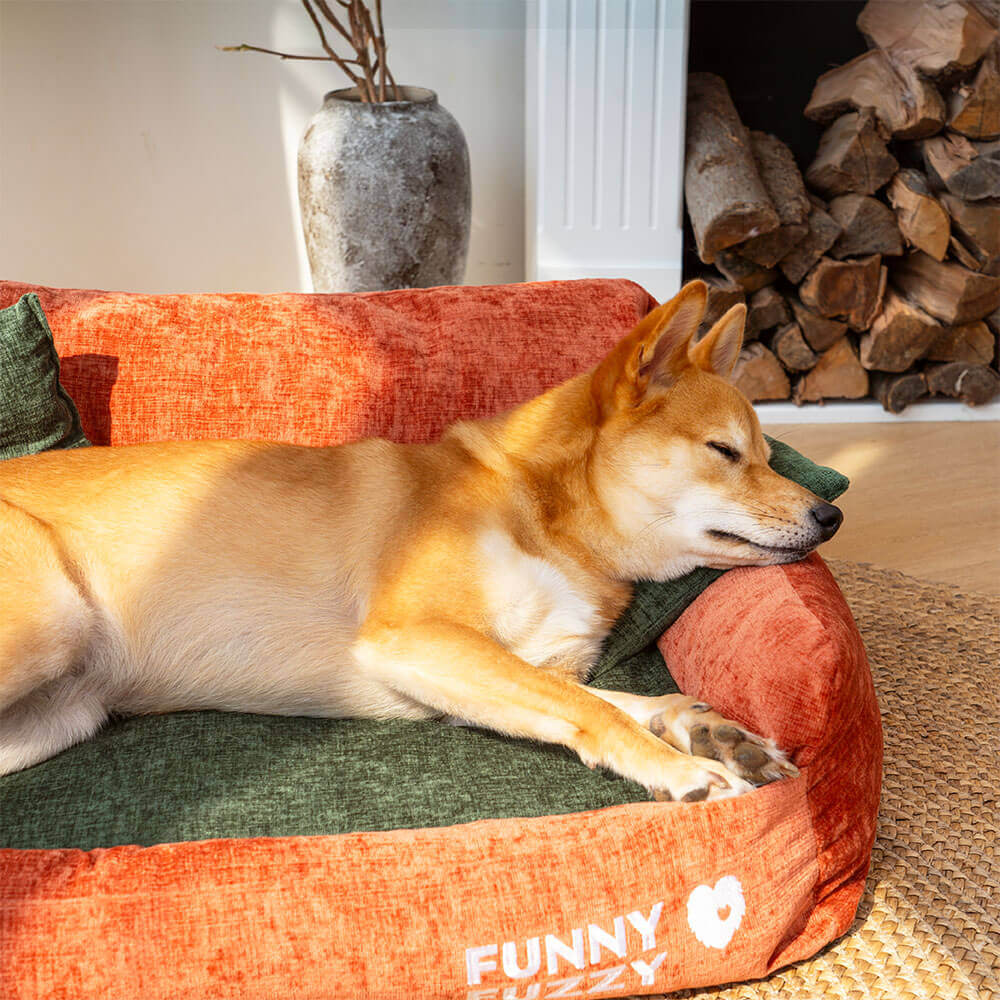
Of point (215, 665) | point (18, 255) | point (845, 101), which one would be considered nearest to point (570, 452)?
point (215, 665)

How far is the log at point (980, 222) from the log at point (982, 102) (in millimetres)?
245

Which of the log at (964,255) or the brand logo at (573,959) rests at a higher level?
the log at (964,255)

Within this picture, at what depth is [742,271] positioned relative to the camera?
4125 millimetres

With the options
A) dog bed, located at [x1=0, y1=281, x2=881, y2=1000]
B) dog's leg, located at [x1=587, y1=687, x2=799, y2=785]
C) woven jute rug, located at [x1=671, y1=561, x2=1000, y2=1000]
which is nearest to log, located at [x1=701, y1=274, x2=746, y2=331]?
woven jute rug, located at [x1=671, y1=561, x2=1000, y2=1000]

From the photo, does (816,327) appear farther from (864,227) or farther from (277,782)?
(277,782)

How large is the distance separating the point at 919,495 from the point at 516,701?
2582 millimetres

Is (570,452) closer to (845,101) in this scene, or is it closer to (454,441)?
(454,441)

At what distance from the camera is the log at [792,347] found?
427cm

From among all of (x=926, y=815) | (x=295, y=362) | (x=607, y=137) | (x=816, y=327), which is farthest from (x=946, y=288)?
(x=295, y=362)

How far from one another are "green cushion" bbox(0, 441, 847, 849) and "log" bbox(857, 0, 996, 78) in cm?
328

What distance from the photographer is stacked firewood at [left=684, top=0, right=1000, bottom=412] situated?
12.8ft

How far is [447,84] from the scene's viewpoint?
14.3 ft

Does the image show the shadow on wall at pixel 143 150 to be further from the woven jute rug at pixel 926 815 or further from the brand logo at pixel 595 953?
the brand logo at pixel 595 953

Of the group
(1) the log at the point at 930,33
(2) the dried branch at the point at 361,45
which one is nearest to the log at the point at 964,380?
(1) the log at the point at 930,33
